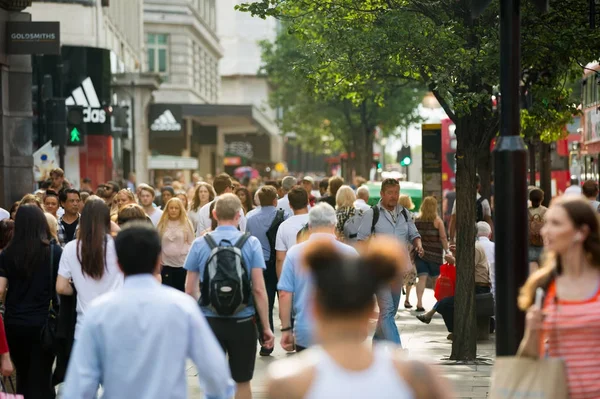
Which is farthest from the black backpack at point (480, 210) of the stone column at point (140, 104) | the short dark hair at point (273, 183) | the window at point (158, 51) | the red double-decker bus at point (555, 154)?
the window at point (158, 51)

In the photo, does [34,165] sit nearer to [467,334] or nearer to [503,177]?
[467,334]

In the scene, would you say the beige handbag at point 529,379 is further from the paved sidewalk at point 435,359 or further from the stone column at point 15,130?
the stone column at point 15,130

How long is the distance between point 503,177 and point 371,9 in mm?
8929

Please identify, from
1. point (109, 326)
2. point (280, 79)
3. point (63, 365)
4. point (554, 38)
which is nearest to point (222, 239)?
point (63, 365)

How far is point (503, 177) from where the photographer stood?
771 centimetres

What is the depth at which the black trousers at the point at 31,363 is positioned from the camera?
9.39 metres

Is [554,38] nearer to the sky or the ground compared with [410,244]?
nearer to the sky

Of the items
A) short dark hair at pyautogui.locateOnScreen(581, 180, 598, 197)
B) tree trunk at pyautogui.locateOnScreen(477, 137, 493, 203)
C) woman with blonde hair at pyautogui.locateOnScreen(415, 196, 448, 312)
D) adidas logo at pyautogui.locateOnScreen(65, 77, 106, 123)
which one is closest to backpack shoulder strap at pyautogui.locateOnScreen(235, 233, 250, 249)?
short dark hair at pyautogui.locateOnScreen(581, 180, 598, 197)

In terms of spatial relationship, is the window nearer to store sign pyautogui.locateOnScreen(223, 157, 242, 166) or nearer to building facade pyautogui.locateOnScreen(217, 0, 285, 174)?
store sign pyautogui.locateOnScreen(223, 157, 242, 166)

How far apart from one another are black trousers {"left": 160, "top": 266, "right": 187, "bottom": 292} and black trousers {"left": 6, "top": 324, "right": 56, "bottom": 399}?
4.74 metres

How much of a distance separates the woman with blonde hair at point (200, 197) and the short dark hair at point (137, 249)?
36.2 ft

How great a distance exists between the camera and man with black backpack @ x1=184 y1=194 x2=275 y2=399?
872 cm

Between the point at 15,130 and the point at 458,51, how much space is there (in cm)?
1177

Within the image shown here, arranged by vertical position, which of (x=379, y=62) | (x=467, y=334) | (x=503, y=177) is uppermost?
(x=379, y=62)
